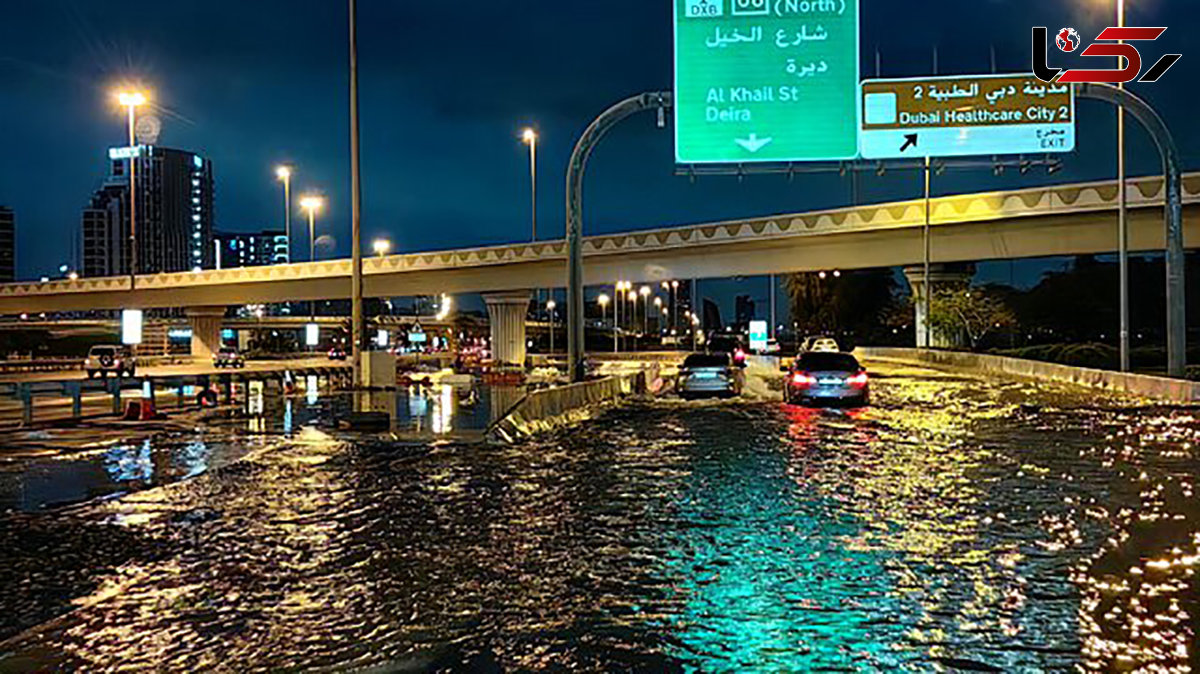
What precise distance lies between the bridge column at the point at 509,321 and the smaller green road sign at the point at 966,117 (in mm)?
50358

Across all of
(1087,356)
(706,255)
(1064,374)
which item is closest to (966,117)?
(1064,374)

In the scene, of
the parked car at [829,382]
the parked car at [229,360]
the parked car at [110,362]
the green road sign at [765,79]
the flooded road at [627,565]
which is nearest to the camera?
the flooded road at [627,565]

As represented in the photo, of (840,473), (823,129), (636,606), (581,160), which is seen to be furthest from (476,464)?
(823,129)

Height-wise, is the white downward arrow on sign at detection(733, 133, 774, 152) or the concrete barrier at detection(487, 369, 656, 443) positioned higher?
the white downward arrow on sign at detection(733, 133, 774, 152)

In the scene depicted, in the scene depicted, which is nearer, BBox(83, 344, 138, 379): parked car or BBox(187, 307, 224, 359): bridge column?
BBox(83, 344, 138, 379): parked car

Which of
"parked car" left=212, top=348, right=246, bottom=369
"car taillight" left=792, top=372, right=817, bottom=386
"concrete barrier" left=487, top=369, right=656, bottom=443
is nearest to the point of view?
"concrete barrier" left=487, top=369, right=656, bottom=443

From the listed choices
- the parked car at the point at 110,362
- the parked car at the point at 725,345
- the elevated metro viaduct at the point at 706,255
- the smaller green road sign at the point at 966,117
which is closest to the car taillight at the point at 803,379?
the smaller green road sign at the point at 966,117

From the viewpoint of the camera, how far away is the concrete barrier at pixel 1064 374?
30.2 meters

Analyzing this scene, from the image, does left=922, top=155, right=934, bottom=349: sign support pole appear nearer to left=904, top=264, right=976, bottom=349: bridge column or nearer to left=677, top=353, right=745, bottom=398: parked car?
left=904, top=264, right=976, bottom=349: bridge column

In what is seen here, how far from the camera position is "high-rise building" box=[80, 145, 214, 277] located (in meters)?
154

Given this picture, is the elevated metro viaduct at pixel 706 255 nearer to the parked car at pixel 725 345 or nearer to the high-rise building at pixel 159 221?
the parked car at pixel 725 345

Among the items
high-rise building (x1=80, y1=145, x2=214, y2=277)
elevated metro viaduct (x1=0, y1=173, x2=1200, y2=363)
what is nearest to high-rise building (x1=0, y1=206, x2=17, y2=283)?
high-rise building (x1=80, y1=145, x2=214, y2=277)

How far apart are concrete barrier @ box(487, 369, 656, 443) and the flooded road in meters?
3.30

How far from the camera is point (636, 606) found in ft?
27.0
